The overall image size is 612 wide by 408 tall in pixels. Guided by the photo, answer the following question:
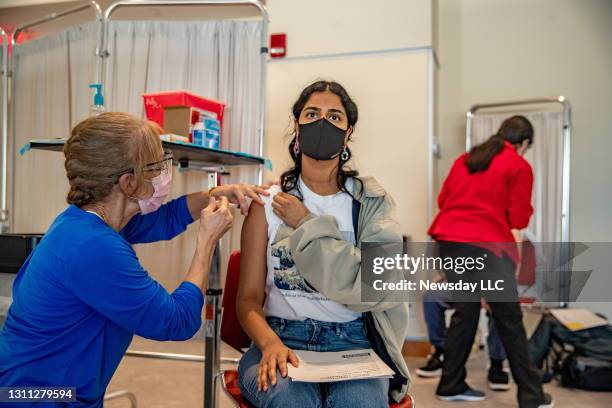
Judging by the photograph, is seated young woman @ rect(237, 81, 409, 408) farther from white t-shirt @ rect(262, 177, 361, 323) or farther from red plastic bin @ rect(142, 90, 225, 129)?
red plastic bin @ rect(142, 90, 225, 129)

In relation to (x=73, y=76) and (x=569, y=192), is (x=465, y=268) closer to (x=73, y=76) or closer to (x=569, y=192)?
(x=569, y=192)

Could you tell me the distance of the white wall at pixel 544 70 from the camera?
4.16 metres

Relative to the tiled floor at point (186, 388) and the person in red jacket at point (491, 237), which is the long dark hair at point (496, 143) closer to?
the person in red jacket at point (491, 237)

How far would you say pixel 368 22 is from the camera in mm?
3674

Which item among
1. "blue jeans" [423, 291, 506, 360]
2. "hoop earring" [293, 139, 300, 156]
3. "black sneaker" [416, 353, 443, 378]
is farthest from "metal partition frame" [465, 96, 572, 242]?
"hoop earring" [293, 139, 300, 156]

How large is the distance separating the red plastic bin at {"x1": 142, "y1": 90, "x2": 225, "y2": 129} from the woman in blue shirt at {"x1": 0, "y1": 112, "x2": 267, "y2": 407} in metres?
1.37

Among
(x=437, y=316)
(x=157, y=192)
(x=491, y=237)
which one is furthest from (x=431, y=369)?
(x=157, y=192)

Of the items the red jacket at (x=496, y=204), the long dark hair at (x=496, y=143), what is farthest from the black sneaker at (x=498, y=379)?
the long dark hair at (x=496, y=143)

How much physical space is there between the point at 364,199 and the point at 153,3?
1786 mm

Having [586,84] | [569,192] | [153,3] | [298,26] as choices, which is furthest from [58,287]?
[586,84]

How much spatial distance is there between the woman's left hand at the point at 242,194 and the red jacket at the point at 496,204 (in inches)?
52.0

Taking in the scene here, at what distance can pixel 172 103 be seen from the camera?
2.60 metres

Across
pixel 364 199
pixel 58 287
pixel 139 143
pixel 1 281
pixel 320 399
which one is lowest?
pixel 320 399

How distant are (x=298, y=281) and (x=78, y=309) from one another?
1.92 feet
